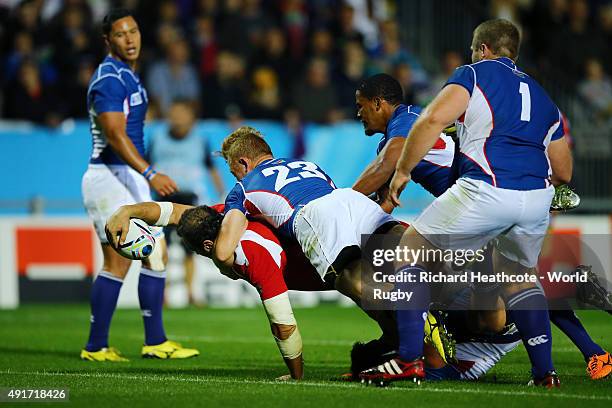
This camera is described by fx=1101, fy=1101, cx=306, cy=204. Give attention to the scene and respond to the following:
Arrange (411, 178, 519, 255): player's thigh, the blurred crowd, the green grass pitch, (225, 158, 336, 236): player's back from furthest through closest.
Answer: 1. the blurred crowd
2. (225, 158, 336, 236): player's back
3. (411, 178, 519, 255): player's thigh
4. the green grass pitch

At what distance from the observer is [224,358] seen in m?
9.27

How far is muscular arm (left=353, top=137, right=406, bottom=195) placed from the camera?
24.4 feet

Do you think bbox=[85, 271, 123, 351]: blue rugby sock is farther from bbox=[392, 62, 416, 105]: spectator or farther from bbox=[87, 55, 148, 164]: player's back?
bbox=[392, 62, 416, 105]: spectator

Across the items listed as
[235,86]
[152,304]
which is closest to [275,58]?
[235,86]

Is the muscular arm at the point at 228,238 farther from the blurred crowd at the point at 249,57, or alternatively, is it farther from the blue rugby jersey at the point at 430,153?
the blurred crowd at the point at 249,57

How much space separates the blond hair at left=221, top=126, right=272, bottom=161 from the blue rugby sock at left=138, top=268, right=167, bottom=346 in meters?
1.71

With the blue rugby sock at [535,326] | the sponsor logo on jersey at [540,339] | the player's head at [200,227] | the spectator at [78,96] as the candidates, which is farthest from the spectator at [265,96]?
the sponsor logo on jersey at [540,339]

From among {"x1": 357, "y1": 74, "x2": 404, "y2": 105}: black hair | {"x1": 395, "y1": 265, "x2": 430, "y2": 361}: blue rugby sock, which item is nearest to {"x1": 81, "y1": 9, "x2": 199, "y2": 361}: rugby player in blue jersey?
{"x1": 357, "y1": 74, "x2": 404, "y2": 105}: black hair

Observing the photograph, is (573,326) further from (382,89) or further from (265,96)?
(265,96)

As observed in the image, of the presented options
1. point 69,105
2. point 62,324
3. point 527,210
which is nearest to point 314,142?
point 69,105

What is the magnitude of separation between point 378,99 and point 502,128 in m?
1.29

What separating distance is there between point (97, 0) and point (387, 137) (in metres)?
11.0

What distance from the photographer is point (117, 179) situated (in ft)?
30.6

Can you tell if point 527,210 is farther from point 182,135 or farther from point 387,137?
point 182,135
